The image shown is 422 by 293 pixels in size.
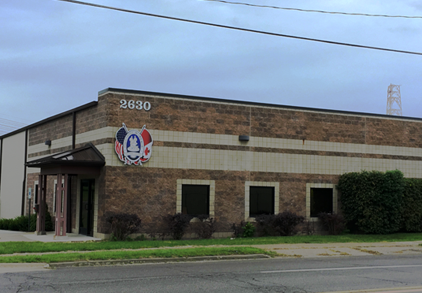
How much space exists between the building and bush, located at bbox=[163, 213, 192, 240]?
0.43 m

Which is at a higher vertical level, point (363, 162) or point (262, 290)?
point (363, 162)

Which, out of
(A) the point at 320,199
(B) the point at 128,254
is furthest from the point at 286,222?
(B) the point at 128,254

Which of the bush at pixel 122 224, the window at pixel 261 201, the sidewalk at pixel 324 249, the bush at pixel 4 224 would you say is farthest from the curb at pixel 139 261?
the bush at pixel 4 224

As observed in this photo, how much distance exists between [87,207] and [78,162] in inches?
120

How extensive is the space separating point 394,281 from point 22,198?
23982 millimetres

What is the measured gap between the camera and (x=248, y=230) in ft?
73.3

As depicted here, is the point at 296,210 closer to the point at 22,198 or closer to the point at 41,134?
the point at 41,134

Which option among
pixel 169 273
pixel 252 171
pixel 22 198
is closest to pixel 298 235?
pixel 252 171

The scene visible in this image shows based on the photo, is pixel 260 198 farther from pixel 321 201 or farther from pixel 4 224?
pixel 4 224

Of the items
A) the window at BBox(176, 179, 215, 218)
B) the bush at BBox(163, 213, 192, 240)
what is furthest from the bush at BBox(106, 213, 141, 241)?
the window at BBox(176, 179, 215, 218)

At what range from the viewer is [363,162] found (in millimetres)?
25422

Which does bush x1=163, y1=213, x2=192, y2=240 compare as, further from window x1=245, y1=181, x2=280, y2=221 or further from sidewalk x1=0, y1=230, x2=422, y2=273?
window x1=245, y1=181, x2=280, y2=221

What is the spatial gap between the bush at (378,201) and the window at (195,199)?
7.05 metres

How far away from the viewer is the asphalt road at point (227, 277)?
10359 mm
